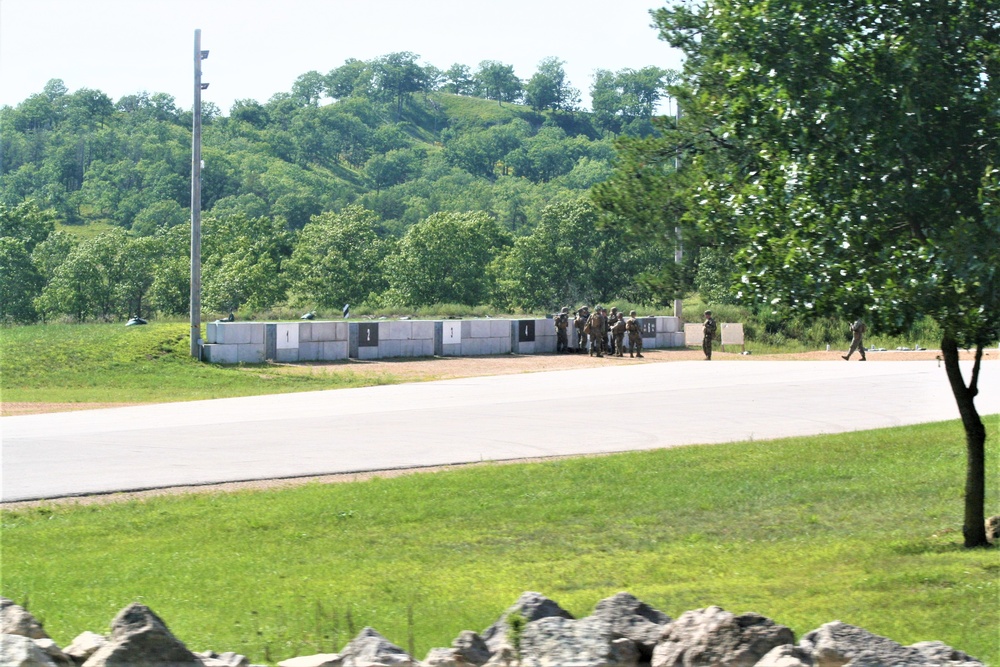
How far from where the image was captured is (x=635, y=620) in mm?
6469

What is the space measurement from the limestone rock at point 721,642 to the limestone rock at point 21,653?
10.3 ft

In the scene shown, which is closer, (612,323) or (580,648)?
(580,648)

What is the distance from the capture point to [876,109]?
8945mm

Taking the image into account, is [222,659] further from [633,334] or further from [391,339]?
[633,334]

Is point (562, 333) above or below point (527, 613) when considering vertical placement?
above

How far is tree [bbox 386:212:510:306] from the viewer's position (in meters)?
95.4

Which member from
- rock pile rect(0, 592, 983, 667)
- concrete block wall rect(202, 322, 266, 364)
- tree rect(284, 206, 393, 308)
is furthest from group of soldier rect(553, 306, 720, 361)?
tree rect(284, 206, 393, 308)

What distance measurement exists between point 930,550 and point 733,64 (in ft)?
15.2

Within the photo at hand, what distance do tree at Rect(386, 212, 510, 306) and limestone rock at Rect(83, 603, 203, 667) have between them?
87673 mm

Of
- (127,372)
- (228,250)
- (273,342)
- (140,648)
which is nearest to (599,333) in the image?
(273,342)

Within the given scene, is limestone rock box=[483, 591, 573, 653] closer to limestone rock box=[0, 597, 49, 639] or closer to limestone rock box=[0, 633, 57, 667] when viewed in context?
limestone rock box=[0, 633, 57, 667]

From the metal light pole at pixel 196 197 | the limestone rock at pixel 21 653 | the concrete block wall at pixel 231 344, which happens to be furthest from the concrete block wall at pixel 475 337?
the limestone rock at pixel 21 653

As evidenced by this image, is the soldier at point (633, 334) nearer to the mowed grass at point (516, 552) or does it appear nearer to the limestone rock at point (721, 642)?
the mowed grass at point (516, 552)

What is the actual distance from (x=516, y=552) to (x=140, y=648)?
5280 millimetres
